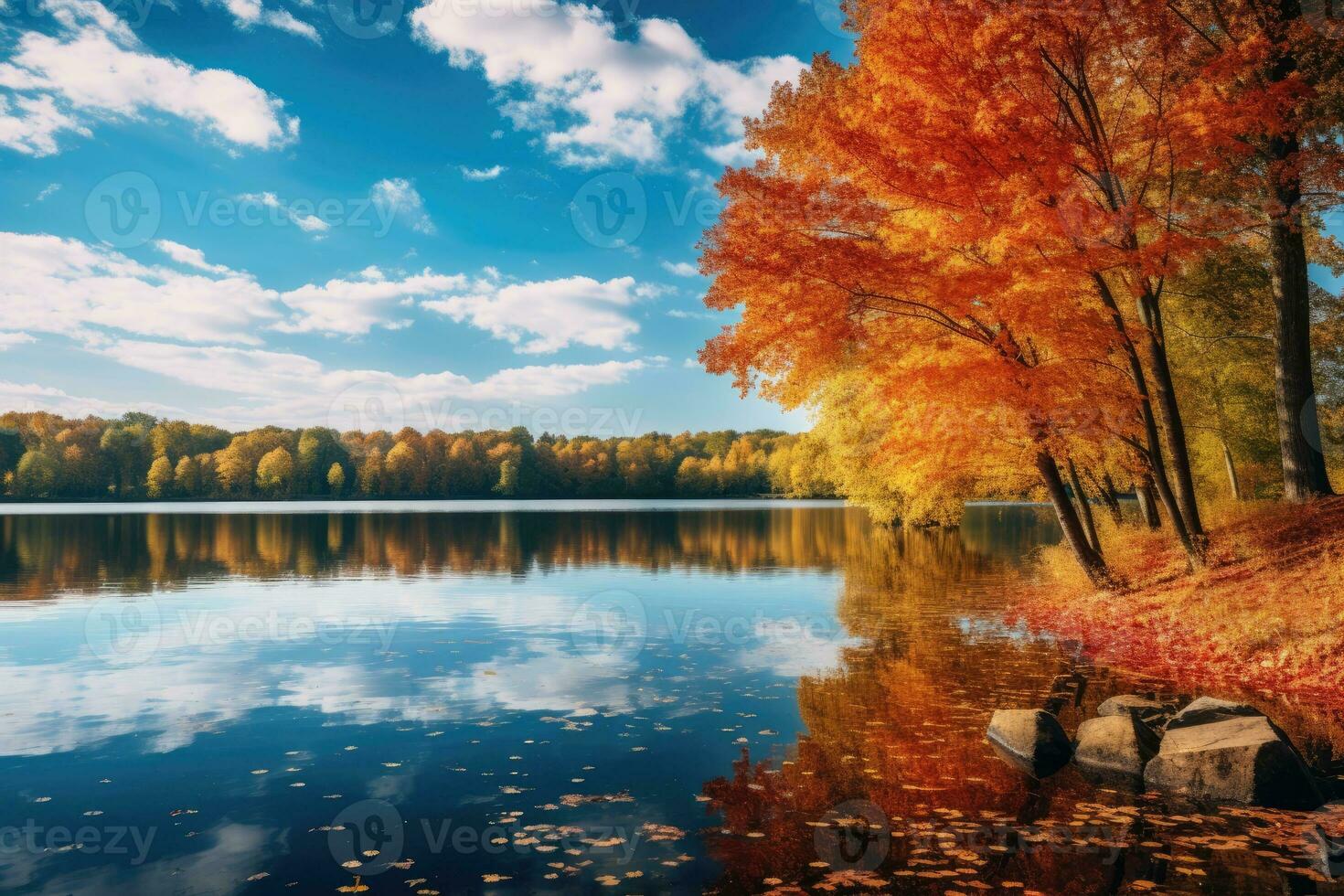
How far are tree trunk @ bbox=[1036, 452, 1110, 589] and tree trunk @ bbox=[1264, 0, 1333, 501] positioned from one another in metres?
4.73

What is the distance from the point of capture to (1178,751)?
9.56 metres

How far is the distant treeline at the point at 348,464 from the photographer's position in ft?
459

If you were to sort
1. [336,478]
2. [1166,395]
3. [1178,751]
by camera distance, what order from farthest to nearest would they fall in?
1. [336,478]
2. [1166,395]
3. [1178,751]

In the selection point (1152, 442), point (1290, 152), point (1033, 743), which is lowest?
point (1033, 743)

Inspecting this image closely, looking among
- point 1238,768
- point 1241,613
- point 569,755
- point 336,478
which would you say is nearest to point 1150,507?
point 1241,613

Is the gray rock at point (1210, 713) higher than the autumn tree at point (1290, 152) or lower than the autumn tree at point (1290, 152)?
lower

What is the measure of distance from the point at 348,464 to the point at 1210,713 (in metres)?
167

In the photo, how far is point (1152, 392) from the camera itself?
75.4 ft

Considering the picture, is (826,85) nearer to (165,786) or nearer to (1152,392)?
(1152,392)

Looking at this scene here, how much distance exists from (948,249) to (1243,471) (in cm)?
2137

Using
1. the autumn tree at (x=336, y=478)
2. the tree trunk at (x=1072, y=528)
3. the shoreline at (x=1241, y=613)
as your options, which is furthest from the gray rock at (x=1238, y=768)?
the autumn tree at (x=336, y=478)

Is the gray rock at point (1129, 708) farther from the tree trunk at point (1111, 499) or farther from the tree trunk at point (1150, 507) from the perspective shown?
the tree trunk at point (1111, 499)

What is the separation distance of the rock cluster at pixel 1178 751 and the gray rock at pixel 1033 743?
12mm

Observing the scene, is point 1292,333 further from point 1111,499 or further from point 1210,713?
point 1111,499
